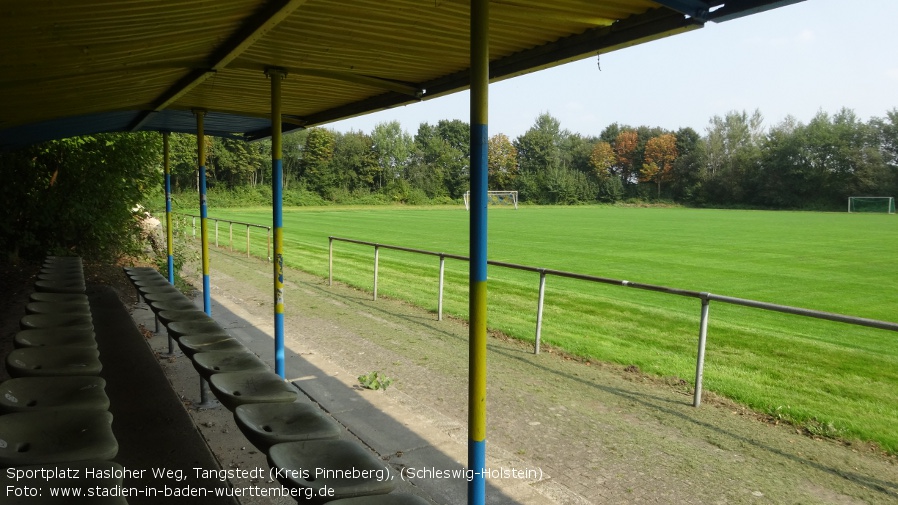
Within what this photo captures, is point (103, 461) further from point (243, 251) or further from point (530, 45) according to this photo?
point (243, 251)

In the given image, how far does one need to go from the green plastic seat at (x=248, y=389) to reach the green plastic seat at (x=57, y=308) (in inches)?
82.6

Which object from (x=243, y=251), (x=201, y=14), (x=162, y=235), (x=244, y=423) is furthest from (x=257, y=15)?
(x=243, y=251)

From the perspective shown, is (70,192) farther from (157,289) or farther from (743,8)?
(743,8)

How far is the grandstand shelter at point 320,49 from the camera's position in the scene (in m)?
2.66

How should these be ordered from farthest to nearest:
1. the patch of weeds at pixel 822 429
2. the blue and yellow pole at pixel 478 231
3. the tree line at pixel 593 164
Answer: the tree line at pixel 593 164, the patch of weeds at pixel 822 429, the blue and yellow pole at pixel 478 231

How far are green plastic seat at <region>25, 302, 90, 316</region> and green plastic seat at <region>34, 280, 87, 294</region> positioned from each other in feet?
3.01

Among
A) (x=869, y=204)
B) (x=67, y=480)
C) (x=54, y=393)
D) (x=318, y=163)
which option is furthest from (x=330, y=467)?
(x=869, y=204)

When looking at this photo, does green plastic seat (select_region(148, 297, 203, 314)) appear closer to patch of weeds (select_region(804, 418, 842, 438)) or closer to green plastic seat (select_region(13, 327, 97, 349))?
green plastic seat (select_region(13, 327, 97, 349))

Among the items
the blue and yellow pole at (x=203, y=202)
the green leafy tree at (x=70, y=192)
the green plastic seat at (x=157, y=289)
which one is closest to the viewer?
the green plastic seat at (x=157, y=289)

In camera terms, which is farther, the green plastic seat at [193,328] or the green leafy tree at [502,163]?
the green leafy tree at [502,163]

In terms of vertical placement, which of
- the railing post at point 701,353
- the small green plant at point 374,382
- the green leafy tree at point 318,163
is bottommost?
the small green plant at point 374,382

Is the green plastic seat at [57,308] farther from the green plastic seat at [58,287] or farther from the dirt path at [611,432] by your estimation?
the dirt path at [611,432]

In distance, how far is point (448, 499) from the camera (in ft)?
10.7

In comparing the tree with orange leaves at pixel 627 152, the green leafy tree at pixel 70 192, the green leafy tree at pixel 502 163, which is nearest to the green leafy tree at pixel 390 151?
the green leafy tree at pixel 502 163
